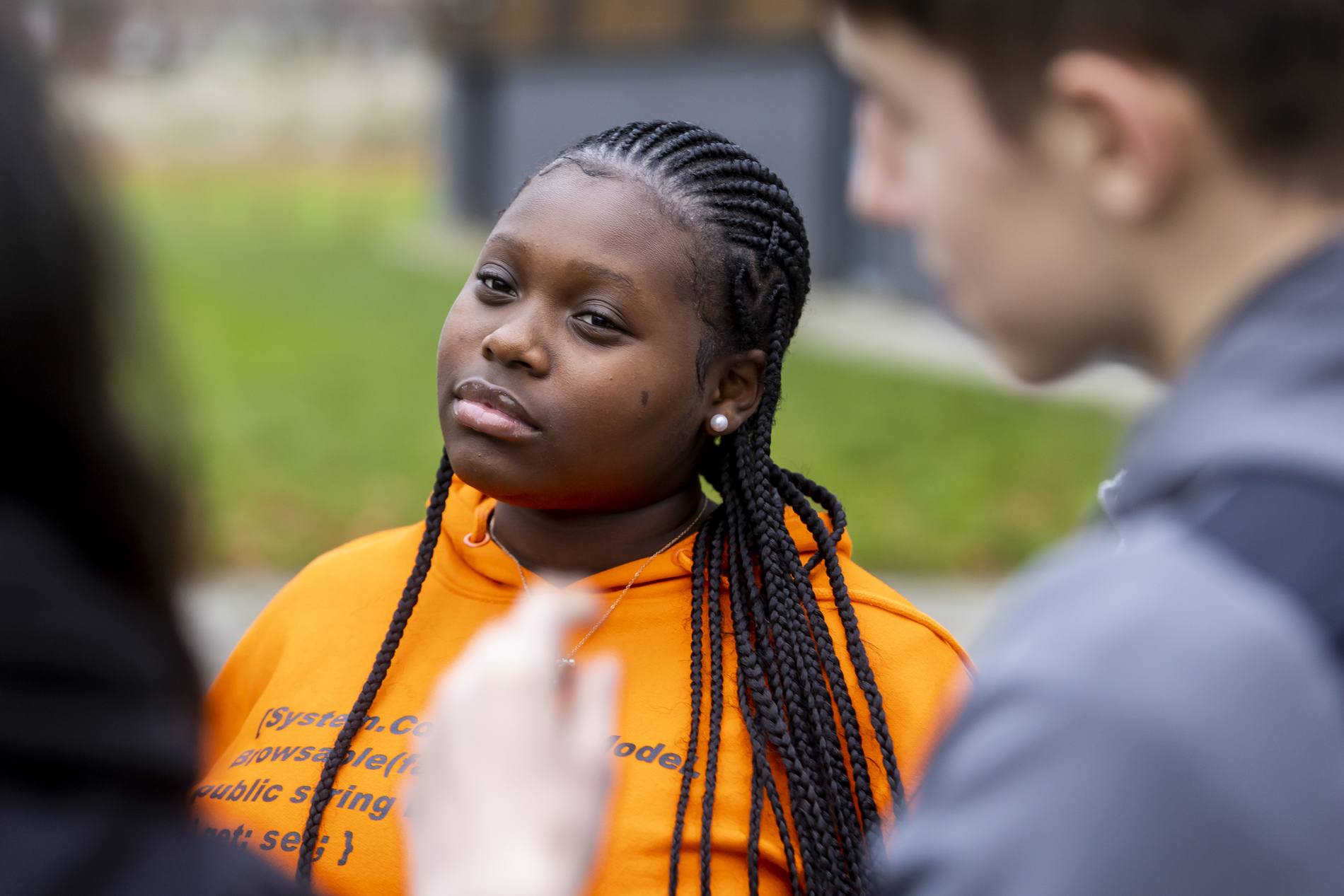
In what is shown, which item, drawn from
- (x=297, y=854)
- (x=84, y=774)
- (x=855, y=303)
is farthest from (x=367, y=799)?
(x=855, y=303)

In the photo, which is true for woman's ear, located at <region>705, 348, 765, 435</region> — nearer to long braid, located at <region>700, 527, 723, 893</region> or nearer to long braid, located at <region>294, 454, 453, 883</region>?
long braid, located at <region>700, 527, 723, 893</region>

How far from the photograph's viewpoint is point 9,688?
3.37 feet

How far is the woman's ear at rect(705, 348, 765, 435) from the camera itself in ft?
7.69

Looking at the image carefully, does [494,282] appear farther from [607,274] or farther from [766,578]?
[766,578]

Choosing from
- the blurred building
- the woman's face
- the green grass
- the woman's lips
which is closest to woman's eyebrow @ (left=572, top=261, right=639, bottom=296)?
the woman's face

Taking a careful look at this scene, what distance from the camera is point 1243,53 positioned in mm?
1078

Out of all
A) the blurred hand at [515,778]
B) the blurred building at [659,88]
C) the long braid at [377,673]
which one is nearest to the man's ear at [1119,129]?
the blurred hand at [515,778]

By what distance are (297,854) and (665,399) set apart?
2.69 feet

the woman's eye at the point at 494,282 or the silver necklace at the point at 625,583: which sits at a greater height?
the woman's eye at the point at 494,282

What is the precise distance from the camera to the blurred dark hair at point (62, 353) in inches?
40.2

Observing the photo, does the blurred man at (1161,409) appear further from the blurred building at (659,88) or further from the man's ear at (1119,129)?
the blurred building at (659,88)

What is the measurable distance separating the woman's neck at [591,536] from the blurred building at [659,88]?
34.4ft

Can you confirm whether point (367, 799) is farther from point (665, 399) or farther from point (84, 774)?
point (84, 774)

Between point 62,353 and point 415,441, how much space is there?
27.0 ft
